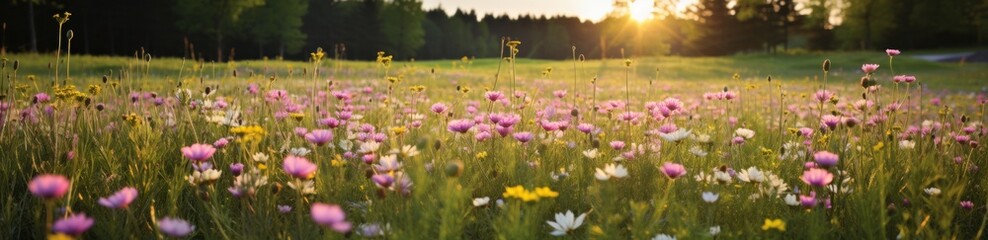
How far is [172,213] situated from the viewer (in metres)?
1.56

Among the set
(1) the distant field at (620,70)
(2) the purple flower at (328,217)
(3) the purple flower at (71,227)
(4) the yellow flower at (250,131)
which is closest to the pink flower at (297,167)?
(4) the yellow flower at (250,131)

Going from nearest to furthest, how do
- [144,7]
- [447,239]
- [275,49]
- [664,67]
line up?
[447,239] < [664,67] < [144,7] < [275,49]

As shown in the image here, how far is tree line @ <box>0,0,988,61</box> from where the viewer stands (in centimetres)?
3778

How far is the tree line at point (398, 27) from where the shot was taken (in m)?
37.8

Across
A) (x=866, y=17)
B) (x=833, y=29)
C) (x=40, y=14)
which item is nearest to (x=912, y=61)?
(x=866, y=17)

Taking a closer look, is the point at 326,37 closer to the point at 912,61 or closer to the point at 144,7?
the point at 144,7

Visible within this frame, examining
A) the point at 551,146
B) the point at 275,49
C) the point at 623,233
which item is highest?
the point at 275,49

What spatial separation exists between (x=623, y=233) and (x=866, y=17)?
176 ft

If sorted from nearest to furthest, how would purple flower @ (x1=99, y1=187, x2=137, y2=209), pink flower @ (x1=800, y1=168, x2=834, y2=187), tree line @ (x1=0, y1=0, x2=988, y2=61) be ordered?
purple flower @ (x1=99, y1=187, x2=137, y2=209), pink flower @ (x1=800, y1=168, x2=834, y2=187), tree line @ (x1=0, y1=0, x2=988, y2=61)

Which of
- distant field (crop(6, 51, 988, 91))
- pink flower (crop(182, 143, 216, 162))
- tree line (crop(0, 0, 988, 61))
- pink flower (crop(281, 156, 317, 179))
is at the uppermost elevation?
tree line (crop(0, 0, 988, 61))

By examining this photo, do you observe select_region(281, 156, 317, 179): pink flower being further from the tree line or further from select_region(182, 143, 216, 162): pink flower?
the tree line

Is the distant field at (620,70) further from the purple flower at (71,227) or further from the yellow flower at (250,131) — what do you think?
the purple flower at (71,227)

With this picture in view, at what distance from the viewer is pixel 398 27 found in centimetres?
4988

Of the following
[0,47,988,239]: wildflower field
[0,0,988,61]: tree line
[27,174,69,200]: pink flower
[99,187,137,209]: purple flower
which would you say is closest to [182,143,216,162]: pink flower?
[0,47,988,239]: wildflower field
